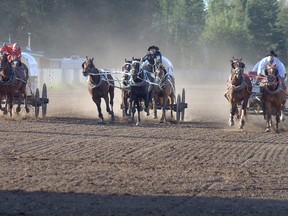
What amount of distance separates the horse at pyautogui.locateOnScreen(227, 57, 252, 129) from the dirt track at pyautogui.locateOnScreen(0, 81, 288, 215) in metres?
0.93

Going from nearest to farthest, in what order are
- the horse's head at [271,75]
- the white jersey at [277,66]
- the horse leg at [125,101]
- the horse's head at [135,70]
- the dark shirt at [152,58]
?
the horse's head at [271,75]
the white jersey at [277,66]
the horse's head at [135,70]
the dark shirt at [152,58]
the horse leg at [125,101]

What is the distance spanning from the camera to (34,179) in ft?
41.2

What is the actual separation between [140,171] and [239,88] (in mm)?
9891

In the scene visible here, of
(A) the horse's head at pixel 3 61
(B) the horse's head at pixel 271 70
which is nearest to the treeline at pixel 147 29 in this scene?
(A) the horse's head at pixel 3 61

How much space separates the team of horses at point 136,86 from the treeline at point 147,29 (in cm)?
5295

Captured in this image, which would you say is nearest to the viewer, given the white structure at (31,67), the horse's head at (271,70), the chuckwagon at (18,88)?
the horse's head at (271,70)

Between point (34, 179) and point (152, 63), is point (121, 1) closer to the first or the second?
point (152, 63)

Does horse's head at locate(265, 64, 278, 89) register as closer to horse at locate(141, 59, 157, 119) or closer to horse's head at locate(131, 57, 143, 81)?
horse at locate(141, 59, 157, 119)

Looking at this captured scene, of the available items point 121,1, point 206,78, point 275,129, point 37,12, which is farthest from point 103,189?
point 206,78

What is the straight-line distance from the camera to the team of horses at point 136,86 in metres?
24.4

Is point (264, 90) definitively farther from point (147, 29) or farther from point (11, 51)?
point (147, 29)

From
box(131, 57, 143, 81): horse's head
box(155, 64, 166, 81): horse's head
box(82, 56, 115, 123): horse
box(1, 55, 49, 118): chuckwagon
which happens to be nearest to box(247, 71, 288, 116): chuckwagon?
box(155, 64, 166, 81): horse's head

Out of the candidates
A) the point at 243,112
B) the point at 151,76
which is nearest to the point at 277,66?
the point at 243,112

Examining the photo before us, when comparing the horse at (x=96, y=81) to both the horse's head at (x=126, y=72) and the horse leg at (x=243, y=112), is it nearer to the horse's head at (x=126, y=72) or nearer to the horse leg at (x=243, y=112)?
the horse's head at (x=126, y=72)
